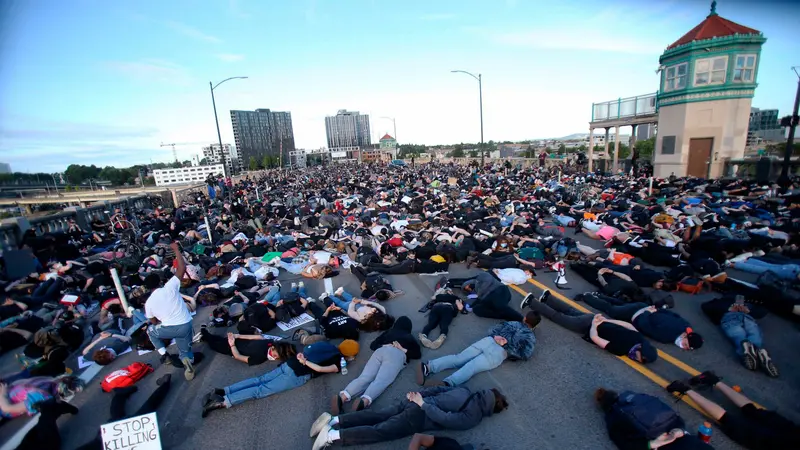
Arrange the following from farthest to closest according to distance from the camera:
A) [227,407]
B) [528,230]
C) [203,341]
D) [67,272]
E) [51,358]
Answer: [528,230], [67,272], [203,341], [51,358], [227,407]

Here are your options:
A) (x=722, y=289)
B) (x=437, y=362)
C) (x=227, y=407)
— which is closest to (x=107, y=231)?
(x=227, y=407)

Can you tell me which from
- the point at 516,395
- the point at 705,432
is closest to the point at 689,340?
the point at 705,432

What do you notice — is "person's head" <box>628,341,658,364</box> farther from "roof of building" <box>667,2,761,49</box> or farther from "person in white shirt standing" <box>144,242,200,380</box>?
"roof of building" <box>667,2,761,49</box>

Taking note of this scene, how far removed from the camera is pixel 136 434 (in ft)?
10.8

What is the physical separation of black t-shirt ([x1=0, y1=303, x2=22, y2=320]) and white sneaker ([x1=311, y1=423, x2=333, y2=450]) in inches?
298

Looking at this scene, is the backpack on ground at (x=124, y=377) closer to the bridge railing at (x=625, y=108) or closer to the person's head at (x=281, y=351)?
the person's head at (x=281, y=351)

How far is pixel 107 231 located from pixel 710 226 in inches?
823

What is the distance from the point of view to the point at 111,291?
26.0ft

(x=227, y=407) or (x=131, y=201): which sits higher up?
(x=131, y=201)

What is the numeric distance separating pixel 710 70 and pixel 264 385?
25453mm

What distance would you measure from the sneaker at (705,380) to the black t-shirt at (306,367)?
4055 mm

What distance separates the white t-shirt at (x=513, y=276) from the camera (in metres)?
7.24

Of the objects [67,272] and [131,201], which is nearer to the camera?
[67,272]

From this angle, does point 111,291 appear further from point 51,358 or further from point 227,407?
point 227,407
